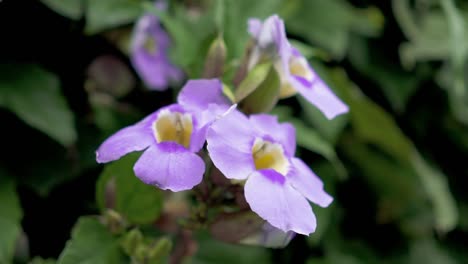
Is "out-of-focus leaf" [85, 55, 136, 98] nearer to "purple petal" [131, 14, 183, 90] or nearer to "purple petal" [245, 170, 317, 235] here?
"purple petal" [131, 14, 183, 90]

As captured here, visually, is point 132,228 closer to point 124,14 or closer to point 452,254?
point 124,14

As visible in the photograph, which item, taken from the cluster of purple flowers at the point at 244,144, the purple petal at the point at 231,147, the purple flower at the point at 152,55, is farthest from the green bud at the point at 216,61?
the purple flower at the point at 152,55

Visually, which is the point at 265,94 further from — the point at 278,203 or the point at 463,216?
the point at 463,216

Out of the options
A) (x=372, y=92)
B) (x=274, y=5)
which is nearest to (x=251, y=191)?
(x=274, y=5)

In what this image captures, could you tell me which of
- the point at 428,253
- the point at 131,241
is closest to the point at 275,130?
the point at 131,241

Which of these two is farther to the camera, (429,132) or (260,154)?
(429,132)

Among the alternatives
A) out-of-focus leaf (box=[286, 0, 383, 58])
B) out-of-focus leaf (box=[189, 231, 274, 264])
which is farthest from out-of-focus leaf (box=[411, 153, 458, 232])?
out-of-focus leaf (box=[189, 231, 274, 264])
